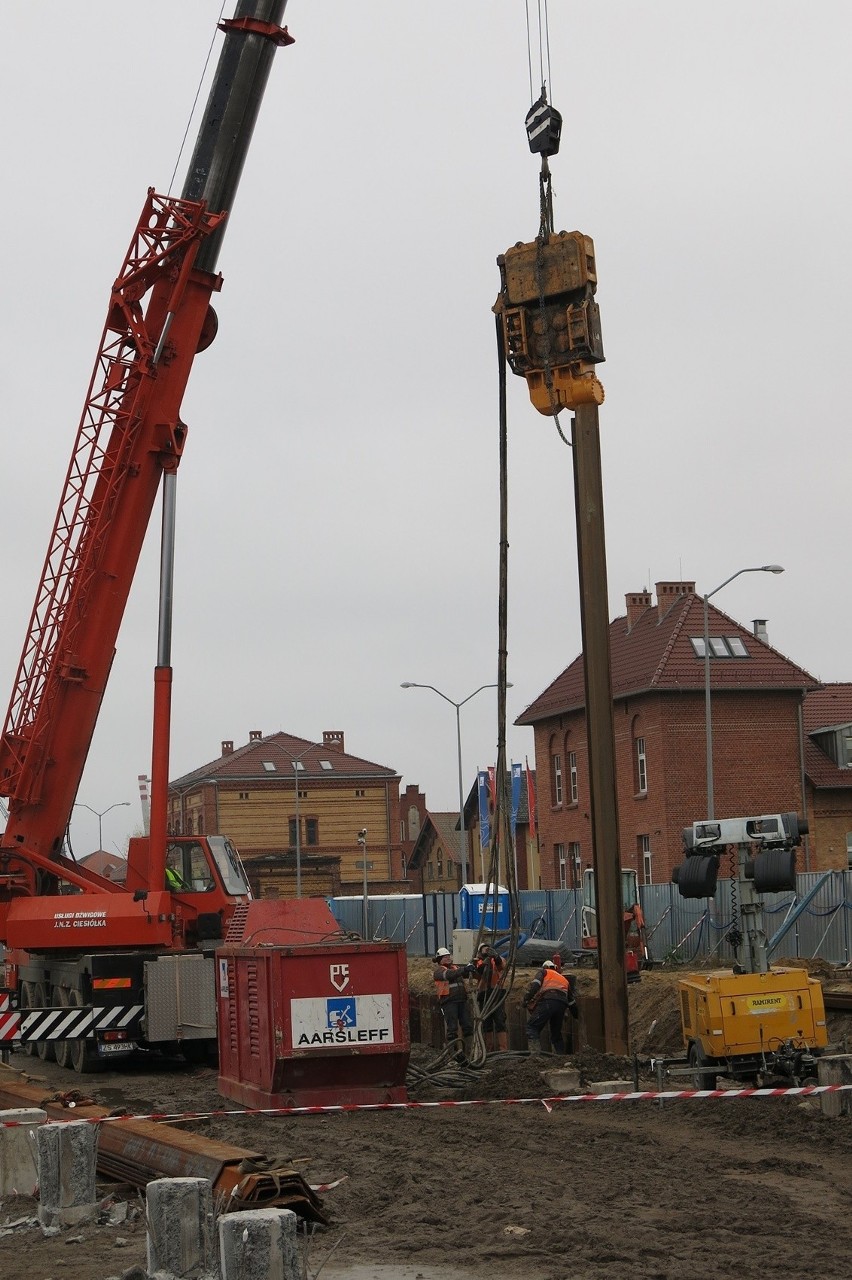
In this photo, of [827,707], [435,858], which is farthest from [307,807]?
[827,707]

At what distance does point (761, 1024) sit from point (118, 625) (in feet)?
27.6

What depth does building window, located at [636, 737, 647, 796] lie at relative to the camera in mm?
51750

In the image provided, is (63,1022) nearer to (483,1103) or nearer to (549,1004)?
(549,1004)

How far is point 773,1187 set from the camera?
1041 centimetres

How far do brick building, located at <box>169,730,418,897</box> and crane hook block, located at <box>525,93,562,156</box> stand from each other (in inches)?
2658

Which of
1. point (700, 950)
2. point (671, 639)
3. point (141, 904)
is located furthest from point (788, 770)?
point (141, 904)

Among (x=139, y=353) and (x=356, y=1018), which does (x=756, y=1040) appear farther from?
(x=139, y=353)

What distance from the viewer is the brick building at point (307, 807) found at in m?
84.0

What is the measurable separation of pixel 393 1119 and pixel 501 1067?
2.69 metres

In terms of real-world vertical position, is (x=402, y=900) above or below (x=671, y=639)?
below

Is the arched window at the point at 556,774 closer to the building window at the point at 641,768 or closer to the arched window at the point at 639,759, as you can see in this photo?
the arched window at the point at 639,759

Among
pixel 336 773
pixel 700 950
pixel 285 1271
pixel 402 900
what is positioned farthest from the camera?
pixel 336 773

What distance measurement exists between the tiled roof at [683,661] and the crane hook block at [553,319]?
32.8m

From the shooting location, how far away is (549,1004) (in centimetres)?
1902
